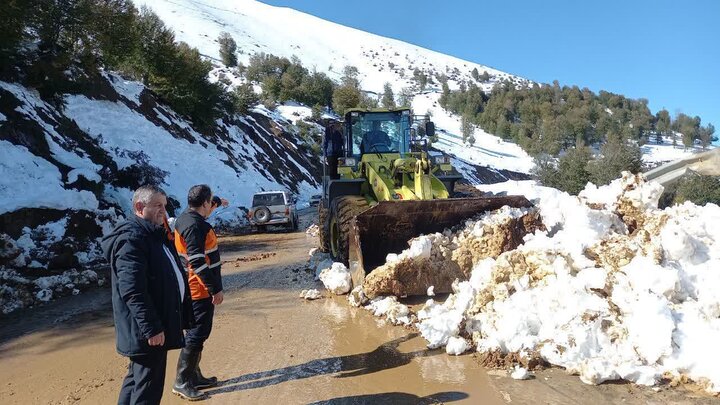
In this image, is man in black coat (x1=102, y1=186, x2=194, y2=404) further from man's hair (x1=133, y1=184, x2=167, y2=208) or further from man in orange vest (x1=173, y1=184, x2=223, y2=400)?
man in orange vest (x1=173, y1=184, x2=223, y2=400)

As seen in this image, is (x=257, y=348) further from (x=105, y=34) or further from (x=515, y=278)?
(x=105, y=34)

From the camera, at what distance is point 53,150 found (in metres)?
12.9

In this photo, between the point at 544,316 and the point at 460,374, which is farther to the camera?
the point at 544,316

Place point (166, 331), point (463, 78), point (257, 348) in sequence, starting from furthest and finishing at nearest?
point (463, 78), point (257, 348), point (166, 331)

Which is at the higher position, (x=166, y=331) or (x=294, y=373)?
(x=166, y=331)

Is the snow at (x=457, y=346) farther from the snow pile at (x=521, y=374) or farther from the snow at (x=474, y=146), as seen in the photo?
the snow at (x=474, y=146)

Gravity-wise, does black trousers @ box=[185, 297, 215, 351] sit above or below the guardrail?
below

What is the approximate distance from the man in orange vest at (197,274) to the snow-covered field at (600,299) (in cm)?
224

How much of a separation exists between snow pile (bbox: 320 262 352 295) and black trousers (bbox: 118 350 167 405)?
13.4ft

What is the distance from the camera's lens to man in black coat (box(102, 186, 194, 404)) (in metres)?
3.00

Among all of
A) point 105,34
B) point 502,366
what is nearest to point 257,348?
point 502,366

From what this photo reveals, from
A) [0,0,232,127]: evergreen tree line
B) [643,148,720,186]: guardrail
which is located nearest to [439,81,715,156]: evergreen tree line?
[0,0,232,127]: evergreen tree line

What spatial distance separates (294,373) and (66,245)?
7142 millimetres

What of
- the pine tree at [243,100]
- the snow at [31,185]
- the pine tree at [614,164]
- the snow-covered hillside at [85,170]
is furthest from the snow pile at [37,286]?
the pine tree at [243,100]
